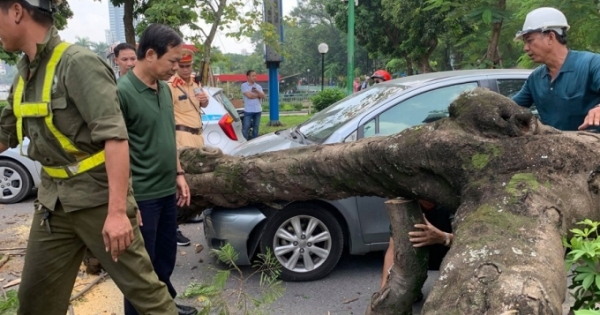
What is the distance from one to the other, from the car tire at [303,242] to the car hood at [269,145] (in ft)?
2.14

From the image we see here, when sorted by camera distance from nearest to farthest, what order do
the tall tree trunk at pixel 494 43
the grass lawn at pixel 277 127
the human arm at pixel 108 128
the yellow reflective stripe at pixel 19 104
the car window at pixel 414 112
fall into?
1. the human arm at pixel 108 128
2. the yellow reflective stripe at pixel 19 104
3. the car window at pixel 414 112
4. the tall tree trunk at pixel 494 43
5. the grass lawn at pixel 277 127

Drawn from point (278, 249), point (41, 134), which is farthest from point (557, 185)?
point (278, 249)

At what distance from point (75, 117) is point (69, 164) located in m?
0.23

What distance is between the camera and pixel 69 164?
2.52 m

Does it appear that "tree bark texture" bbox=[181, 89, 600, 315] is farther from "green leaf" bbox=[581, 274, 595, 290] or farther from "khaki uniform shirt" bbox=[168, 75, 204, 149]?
"khaki uniform shirt" bbox=[168, 75, 204, 149]

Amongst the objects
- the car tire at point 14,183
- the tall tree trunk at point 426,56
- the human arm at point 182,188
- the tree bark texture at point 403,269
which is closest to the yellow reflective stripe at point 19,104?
the human arm at point 182,188

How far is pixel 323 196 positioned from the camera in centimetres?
337

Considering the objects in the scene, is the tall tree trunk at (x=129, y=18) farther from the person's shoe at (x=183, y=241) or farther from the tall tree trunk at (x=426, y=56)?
the person's shoe at (x=183, y=241)

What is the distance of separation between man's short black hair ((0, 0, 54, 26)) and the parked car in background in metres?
5.53

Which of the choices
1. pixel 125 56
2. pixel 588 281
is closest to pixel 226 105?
pixel 125 56

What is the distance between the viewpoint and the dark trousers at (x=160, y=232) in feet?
10.6

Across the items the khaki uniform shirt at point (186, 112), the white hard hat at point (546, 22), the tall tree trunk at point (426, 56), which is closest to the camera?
the white hard hat at point (546, 22)

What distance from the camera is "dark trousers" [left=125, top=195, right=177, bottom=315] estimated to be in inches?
127

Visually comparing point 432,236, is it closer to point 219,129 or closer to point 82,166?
point 82,166
